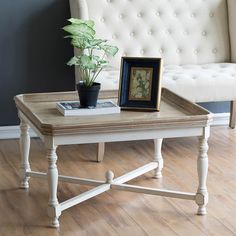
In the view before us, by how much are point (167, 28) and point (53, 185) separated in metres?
1.88

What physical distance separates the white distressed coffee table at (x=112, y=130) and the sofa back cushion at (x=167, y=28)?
1.12 m

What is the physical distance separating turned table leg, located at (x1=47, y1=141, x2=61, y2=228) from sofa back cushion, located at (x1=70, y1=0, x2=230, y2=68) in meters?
1.53

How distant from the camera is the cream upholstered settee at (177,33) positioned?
13.4 feet

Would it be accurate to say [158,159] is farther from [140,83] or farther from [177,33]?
[177,33]

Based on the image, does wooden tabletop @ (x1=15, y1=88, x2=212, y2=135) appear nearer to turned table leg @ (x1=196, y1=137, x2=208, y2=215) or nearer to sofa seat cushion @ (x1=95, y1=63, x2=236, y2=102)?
turned table leg @ (x1=196, y1=137, x2=208, y2=215)

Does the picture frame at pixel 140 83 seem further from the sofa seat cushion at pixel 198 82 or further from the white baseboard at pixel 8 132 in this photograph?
the white baseboard at pixel 8 132

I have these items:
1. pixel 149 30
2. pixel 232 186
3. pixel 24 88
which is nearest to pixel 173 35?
pixel 149 30

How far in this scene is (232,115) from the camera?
4.39m

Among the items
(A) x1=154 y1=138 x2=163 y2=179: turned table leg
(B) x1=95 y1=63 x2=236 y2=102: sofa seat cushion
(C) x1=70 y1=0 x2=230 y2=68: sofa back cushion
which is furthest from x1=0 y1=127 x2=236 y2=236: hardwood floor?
(C) x1=70 y1=0 x2=230 y2=68: sofa back cushion

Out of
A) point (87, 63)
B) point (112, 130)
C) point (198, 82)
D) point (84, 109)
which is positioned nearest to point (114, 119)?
point (112, 130)

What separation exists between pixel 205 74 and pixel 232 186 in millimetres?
911

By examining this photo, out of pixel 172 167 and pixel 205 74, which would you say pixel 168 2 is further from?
pixel 172 167

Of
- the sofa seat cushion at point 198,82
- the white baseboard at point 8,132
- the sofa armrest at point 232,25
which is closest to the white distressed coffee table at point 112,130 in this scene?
the sofa seat cushion at point 198,82

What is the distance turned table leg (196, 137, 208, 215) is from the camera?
2.92 metres
